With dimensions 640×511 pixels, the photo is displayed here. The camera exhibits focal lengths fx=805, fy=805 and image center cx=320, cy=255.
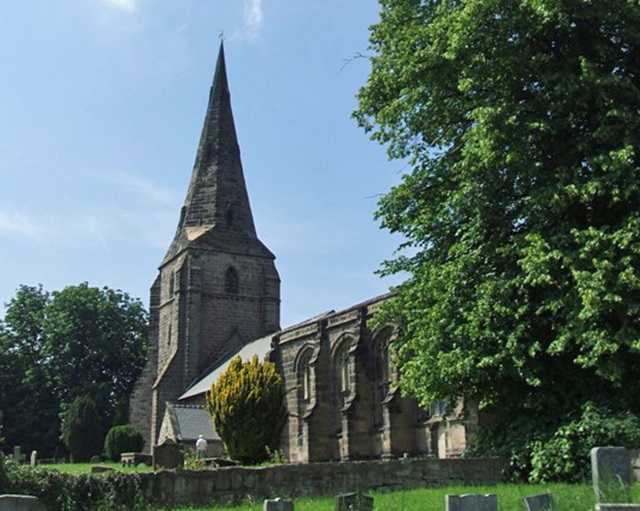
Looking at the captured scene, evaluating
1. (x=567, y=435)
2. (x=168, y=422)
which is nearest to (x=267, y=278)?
(x=168, y=422)

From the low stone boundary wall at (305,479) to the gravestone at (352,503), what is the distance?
387cm

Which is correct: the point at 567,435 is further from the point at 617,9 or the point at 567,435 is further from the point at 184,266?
the point at 184,266

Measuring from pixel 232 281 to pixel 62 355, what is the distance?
1674 cm

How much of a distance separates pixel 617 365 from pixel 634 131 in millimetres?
4465

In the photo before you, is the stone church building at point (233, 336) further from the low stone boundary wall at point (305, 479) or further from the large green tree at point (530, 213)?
the low stone boundary wall at point (305, 479)

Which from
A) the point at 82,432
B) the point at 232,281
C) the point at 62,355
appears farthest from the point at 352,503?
the point at 62,355

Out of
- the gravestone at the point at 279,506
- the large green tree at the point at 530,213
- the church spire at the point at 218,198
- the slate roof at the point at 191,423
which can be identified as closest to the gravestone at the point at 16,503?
the gravestone at the point at 279,506

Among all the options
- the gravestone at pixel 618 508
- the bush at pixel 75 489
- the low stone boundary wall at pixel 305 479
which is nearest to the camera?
the gravestone at pixel 618 508

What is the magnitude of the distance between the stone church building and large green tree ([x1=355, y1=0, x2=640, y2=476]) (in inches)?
510

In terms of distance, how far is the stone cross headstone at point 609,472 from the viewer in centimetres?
795

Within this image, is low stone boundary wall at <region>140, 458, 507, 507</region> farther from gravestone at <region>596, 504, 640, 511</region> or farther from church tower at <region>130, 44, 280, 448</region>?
church tower at <region>130, 44, 280, 448</region>

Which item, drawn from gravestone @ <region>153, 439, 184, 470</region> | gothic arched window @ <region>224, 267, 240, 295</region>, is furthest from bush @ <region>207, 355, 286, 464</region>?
gothic arched window @ <region>224, 267, 240, 295</region>

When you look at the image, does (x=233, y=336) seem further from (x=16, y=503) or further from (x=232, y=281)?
(x=16, y=503)

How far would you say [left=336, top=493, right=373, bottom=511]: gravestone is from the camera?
27.3 ft
